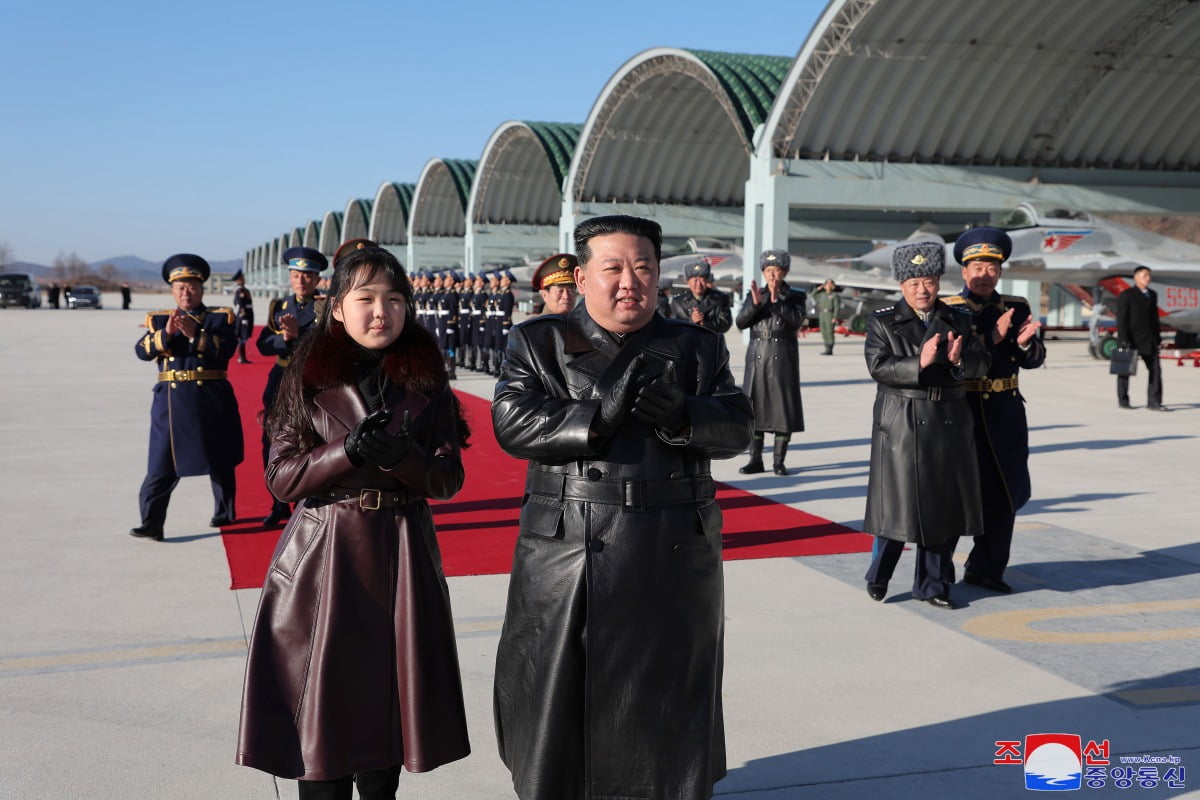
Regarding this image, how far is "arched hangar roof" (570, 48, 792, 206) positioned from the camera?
108 ft

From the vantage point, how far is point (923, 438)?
5496 mm

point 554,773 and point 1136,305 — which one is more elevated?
point 1136,305

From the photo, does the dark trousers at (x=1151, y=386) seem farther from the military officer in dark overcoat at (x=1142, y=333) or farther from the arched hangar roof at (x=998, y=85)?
the arched hangar roof at (x=998, y=85)

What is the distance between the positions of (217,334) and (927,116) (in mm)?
24590

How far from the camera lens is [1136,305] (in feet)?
48.2

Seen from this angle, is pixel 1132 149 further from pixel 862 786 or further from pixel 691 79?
pixel 862 786

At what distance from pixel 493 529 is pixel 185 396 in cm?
214

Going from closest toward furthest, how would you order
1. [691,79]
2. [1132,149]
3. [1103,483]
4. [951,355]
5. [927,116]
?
[951,355] → [1103,483] → [927,116] → [1132,149] → [691,79]

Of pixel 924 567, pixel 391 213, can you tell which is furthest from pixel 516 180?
pixel 924 567

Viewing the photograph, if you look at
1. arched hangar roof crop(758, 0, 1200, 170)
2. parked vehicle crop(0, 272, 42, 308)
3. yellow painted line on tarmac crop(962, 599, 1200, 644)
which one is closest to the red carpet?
yellow painted line on tarmac crop(962, 599, 1200, 644)

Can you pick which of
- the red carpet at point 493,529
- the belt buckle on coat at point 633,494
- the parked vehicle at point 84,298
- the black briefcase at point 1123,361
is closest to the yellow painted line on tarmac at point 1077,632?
the red carpet at point 493,529

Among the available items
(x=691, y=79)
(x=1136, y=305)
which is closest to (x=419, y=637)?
(x=1136, y=305)

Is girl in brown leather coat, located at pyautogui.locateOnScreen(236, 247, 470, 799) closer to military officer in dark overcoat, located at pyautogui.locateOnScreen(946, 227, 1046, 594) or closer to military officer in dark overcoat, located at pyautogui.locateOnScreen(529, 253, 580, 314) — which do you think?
military officer in dark overcoat, located at pyautogui.locateOnScreen(946, 227, 1046, 594)

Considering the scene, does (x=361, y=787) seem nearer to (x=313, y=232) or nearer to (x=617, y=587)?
(x=617, y=587)
